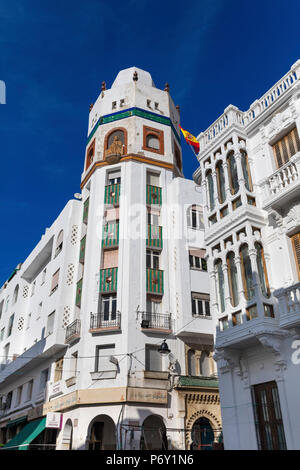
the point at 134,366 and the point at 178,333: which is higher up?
the point at 178,333

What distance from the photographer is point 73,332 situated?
2652 centimetres

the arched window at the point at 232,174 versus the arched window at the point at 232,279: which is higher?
the arched window at the point at 232,174

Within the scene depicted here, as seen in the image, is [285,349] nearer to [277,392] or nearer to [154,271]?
[277,392]

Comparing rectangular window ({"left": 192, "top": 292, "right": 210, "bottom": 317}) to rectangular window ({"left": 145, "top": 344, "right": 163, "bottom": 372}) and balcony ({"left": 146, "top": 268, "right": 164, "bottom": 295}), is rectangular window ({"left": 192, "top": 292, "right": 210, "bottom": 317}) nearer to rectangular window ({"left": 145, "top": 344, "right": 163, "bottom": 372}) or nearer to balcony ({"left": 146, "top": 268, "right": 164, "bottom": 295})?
balcony ({"left": 146, "top": 268, "right": 164, "bottom": 295})

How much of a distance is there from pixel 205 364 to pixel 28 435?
1185cm

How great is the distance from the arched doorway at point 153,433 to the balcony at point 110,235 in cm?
1080

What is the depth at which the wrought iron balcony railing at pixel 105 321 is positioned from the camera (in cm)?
2513

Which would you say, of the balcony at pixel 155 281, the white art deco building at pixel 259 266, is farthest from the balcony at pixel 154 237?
the white art deco building at pixel 259 266

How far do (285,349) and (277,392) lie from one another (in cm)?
131

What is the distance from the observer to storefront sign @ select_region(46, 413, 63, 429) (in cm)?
2405

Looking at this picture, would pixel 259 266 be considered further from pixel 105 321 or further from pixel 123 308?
pixel 105 321

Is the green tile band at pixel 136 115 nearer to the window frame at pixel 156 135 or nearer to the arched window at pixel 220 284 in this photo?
the window frame at pixel 156 135
